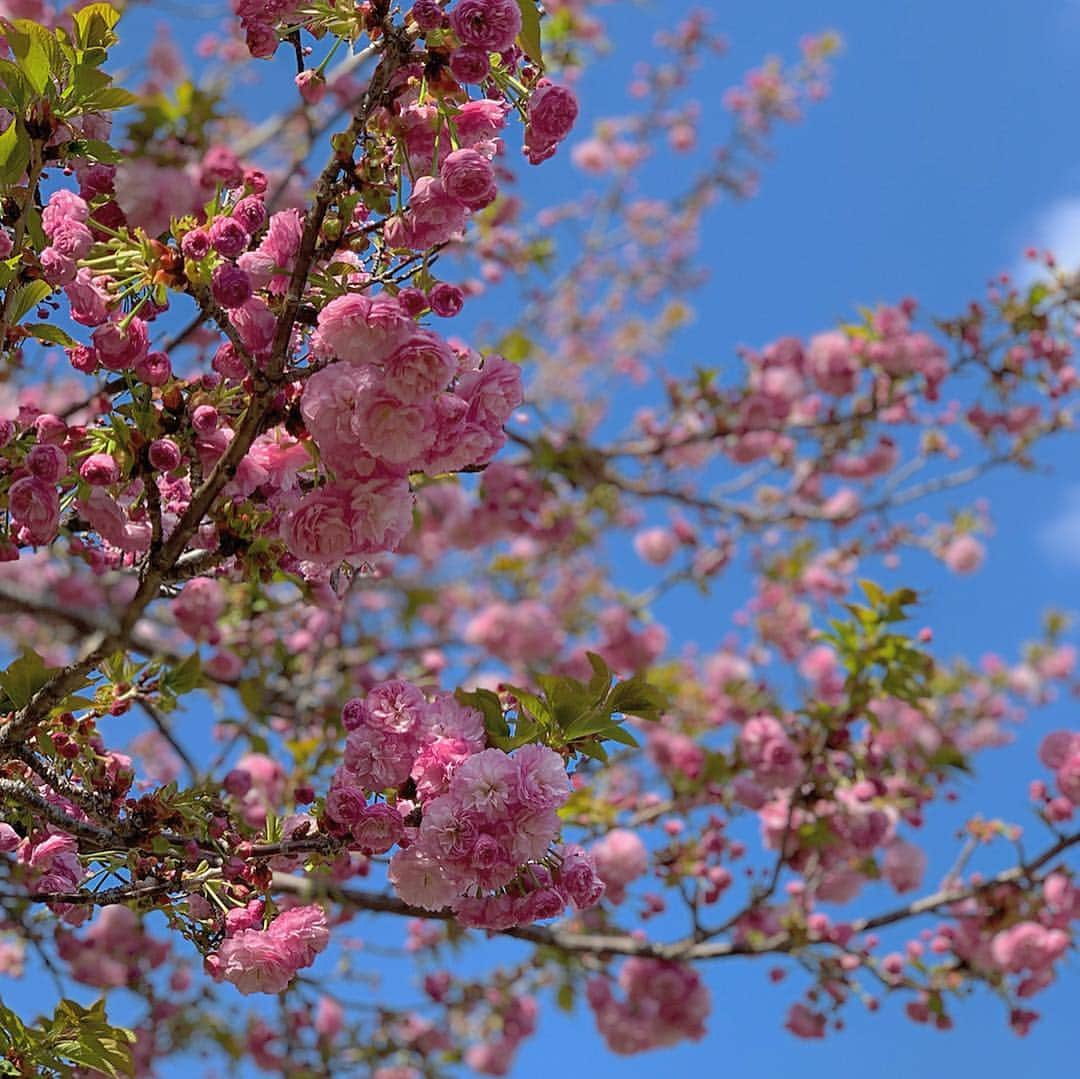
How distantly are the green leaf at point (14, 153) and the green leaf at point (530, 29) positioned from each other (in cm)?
76

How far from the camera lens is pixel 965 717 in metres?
5.99

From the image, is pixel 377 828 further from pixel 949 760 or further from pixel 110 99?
pixel 949 760

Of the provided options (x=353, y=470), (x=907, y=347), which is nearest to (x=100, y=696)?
(x=353, y=470)

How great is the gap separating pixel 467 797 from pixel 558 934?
5.80ft

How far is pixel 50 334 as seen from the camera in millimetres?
1821

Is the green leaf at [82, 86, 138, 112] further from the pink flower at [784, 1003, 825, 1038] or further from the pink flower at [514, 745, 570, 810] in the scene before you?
the pink flower at [784, 1003, 825, 1038]

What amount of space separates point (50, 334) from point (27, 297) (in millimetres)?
71

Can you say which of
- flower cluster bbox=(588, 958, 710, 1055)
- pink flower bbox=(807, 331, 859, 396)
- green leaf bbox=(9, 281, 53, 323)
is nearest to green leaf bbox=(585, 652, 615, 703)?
green leaf bbox=(9, 281, 53, 323)

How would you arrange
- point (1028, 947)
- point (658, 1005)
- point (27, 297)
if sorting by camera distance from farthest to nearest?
point (658, 1005), point (1028, 947), point (27, 297)

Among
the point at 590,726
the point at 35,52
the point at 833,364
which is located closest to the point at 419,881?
the point at 590,726

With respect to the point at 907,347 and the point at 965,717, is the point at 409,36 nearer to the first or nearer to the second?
the point at 907,347

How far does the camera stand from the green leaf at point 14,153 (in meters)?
1.58

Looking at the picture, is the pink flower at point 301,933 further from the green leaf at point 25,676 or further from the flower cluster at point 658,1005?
the flower cluster at point 658,1005

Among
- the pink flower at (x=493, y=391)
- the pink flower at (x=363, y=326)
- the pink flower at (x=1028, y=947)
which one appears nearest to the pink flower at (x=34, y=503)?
the pink flower at (x=363, y=326)
